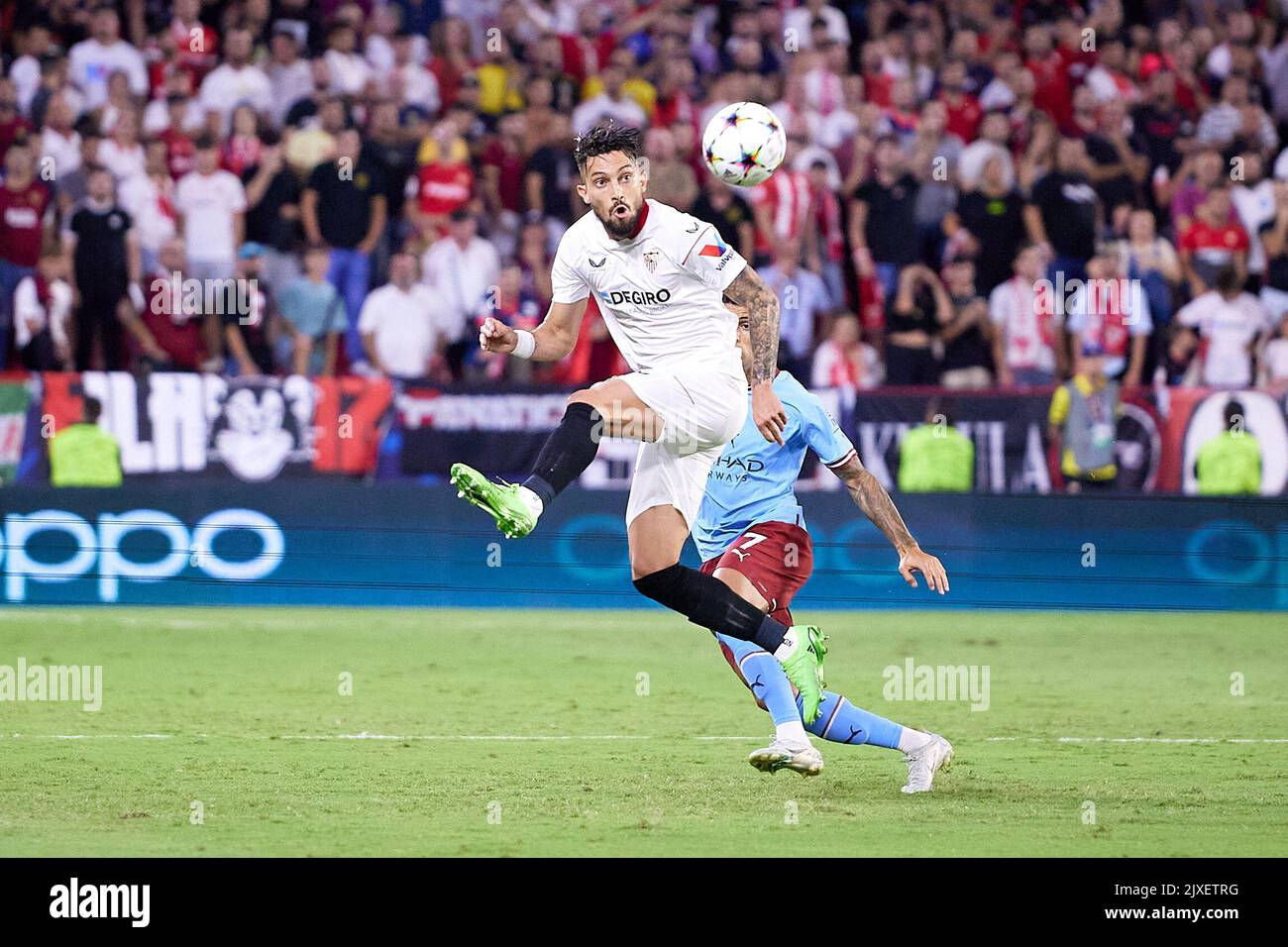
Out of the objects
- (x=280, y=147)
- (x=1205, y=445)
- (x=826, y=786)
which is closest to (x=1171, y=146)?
(x=1205, y=445)

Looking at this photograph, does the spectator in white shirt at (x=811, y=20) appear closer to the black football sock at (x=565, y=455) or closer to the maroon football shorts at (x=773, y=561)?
the maroon football shorts at (x=773, y=561)

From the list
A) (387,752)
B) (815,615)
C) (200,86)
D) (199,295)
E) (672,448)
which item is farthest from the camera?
(200,86)

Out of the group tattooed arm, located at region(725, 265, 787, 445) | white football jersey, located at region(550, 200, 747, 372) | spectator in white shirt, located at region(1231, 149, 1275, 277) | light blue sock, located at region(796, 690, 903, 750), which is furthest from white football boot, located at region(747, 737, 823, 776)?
spectator in white shirt, located at region(1231, 149, 1275, 277)

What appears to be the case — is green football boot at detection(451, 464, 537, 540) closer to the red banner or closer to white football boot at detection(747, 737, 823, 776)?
white football boot at detection(747, 737, 823, 776)

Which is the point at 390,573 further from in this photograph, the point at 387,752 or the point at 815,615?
the point at 387,752

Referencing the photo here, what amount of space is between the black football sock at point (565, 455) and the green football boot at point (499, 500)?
0.19 metres

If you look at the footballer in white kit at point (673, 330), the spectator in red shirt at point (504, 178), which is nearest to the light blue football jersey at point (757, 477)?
the footballer in white kit at point (673, 330)

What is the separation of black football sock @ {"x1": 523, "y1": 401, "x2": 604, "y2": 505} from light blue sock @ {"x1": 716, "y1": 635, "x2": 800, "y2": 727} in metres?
1.19

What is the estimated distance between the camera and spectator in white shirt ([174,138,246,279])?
17672 millimetres

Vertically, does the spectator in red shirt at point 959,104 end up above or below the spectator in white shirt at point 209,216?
above

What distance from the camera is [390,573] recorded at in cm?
1605

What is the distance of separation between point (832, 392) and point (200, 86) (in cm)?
752

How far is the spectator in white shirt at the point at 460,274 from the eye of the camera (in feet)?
58.1

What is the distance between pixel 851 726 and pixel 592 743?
72.1 inches
